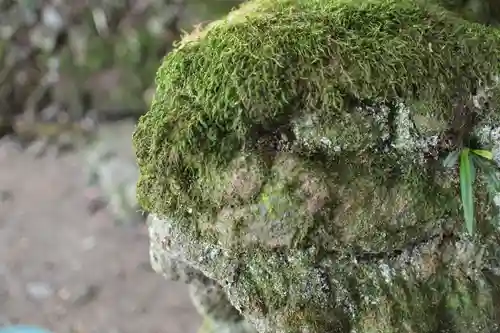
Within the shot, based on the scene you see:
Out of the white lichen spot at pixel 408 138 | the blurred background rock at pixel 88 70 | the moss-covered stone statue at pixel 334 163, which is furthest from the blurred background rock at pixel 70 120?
the white lichen spot at pixel 408 138

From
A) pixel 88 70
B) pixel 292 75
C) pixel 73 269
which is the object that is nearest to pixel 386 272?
pixel 292 75

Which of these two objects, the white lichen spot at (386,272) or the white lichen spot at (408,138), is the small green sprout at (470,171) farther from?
the white lichen spot at (386,272)

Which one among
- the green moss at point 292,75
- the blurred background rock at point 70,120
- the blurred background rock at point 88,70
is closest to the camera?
the green moss at point 292,75

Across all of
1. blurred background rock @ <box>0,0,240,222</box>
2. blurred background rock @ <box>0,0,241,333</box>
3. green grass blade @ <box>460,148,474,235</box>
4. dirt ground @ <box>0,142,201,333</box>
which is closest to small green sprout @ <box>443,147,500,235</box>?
green grass blade @ <box>460,148,474,235</box>

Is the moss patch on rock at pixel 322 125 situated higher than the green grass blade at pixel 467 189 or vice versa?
the moss patch on rock at pixel 322 125

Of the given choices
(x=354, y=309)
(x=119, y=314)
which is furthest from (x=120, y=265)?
(x=354, y=309)

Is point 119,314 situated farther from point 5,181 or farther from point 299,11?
point 299,11

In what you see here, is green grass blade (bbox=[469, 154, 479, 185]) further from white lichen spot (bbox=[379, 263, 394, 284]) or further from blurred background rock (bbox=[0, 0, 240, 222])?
blurred background rock (bbox=[0, 0, 240, 222])
